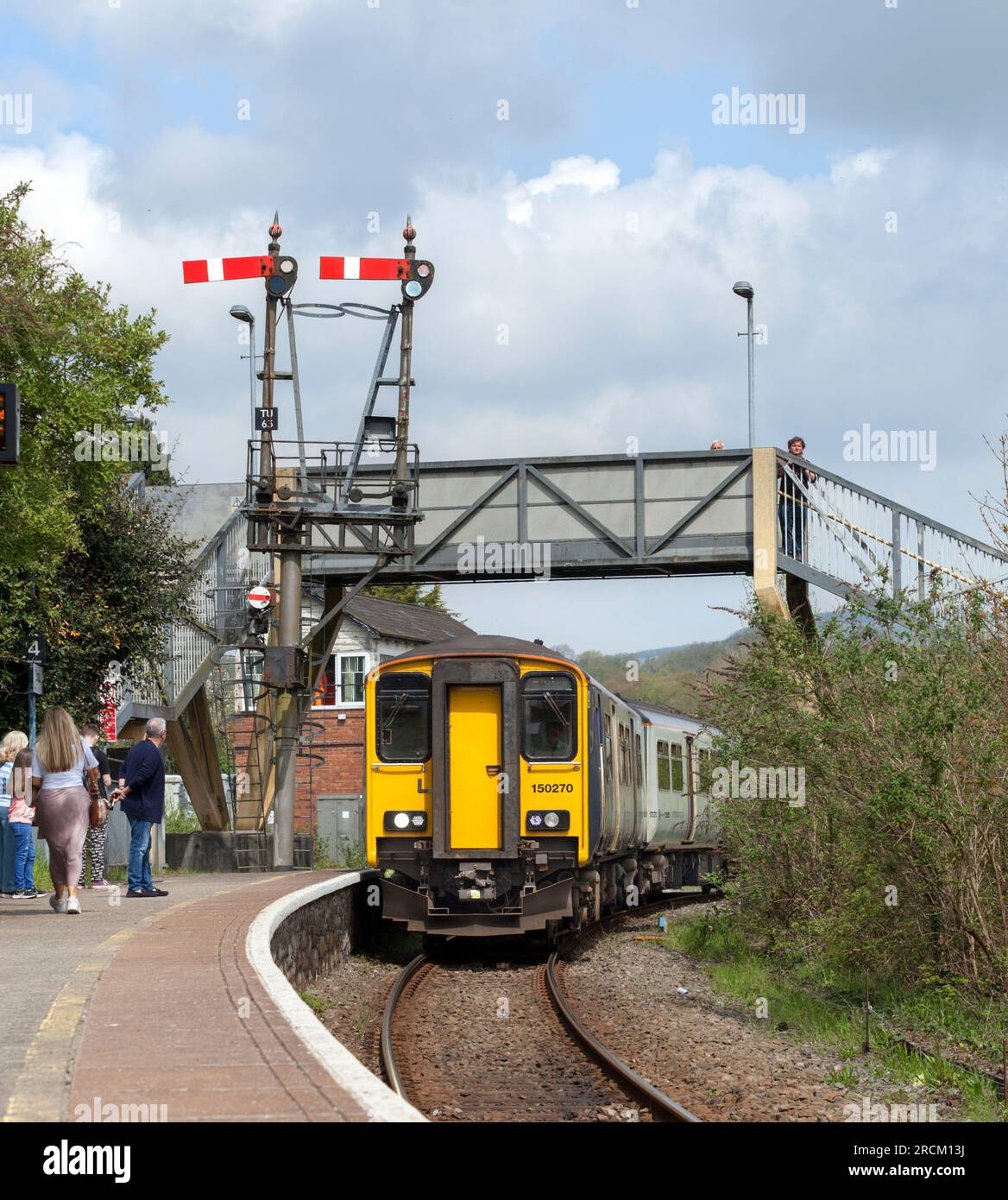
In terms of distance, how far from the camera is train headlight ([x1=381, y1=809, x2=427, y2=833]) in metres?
16.8

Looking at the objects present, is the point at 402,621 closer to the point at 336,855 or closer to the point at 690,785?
the point at 336,855

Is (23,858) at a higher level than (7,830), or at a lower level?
lower

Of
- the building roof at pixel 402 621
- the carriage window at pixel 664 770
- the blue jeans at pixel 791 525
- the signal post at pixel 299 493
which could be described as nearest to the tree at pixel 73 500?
the signal post at pixel 299 493

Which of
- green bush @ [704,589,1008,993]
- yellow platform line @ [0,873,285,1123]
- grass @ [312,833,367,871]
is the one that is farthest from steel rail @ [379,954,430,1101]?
grass @ [312,833,367,871]

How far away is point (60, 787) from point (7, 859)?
3.23 meters

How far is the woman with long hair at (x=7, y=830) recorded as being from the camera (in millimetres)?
16406

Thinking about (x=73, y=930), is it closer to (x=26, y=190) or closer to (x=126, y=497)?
(x=26, y=190)

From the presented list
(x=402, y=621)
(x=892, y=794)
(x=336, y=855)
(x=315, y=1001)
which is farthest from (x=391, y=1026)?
(x=402, y=621)

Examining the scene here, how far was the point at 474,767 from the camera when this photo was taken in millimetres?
16672

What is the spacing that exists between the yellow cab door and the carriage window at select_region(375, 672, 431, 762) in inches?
11.9

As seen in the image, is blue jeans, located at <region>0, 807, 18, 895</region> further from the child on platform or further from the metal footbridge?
the metal footbridge

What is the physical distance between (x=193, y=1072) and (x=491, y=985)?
891cm

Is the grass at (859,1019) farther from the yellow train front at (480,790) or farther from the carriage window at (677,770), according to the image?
the carriage window at (677,770)
